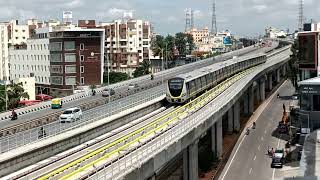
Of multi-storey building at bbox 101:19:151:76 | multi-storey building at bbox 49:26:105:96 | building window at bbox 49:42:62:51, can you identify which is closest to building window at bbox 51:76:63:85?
multi-storey building at bbox 49:26:105:96

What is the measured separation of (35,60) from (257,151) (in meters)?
73.6

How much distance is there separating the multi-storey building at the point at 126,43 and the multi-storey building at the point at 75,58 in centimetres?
3787

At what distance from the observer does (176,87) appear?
56094mm

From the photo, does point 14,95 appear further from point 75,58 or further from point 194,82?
point 194,82

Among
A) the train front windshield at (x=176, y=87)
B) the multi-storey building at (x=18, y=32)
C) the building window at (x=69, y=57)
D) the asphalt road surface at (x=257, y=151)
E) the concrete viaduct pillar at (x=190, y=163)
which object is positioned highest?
the multi-storey building at (x=18, y=32)

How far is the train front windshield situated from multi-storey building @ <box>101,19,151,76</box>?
88.8 metres

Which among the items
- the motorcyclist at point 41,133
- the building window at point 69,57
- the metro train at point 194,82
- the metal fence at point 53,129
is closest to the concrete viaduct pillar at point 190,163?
the metal fence at point 53,129

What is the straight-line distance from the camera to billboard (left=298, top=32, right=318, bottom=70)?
6281cm

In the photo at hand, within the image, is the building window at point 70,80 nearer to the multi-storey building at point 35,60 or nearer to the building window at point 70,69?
the building window at point 70,69

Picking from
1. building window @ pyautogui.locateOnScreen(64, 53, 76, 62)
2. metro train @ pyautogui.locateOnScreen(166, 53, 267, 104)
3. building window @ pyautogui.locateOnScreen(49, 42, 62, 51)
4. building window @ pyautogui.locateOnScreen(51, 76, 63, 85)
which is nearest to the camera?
metro train @ pyautogui.locateOnScreen(166, 53, 267, 104)

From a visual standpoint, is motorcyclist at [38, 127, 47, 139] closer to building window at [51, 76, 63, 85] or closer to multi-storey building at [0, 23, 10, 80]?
building window at [51, 76, 63, 85]

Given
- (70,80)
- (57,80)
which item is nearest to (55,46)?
(57,80)

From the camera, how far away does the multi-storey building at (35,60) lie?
11312cm

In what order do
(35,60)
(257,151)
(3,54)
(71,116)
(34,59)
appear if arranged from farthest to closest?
(3,54), (34,59), (35,60), (257,151), (71,116)
